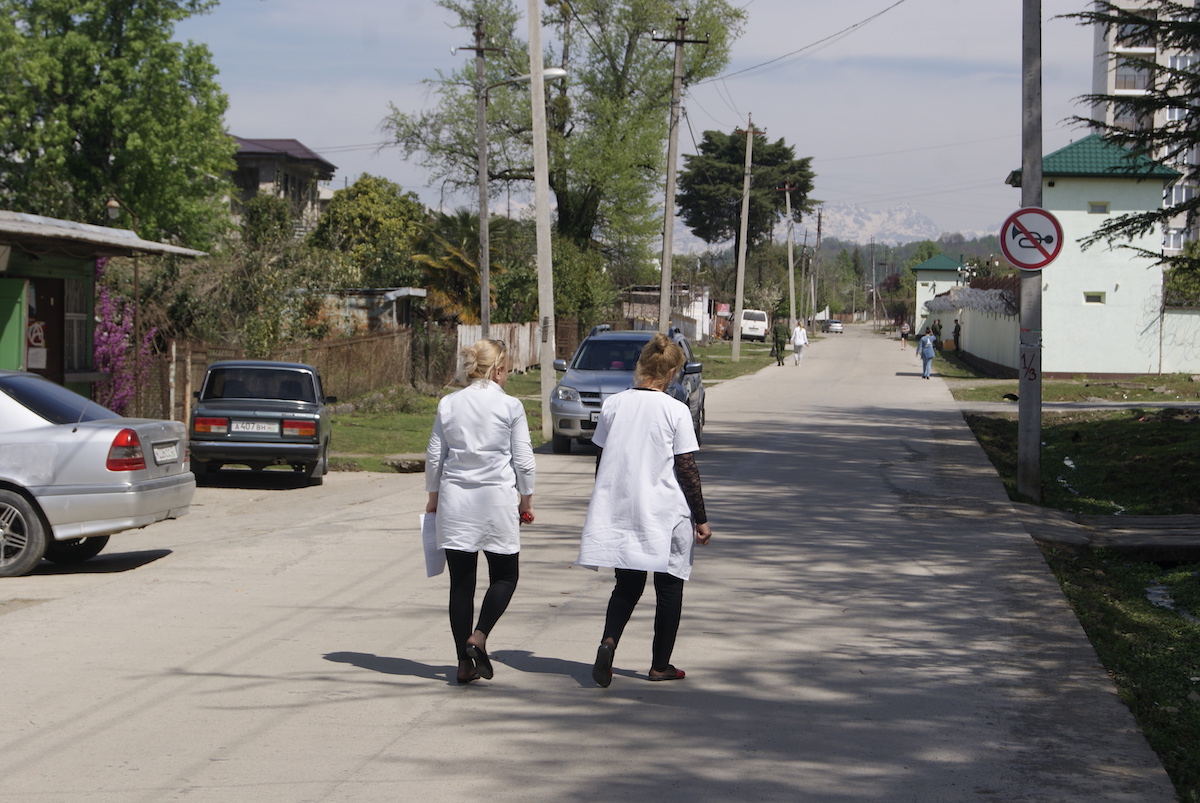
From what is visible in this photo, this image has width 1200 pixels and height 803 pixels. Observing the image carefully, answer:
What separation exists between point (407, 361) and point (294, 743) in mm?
24518

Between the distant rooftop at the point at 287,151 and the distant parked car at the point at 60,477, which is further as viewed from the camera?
the distant rooftop at the point at 287,151

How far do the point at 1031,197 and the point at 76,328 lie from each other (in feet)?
43.3

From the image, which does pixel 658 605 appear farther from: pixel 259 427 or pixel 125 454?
pixel 259 427

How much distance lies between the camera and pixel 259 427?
1453 centimetres

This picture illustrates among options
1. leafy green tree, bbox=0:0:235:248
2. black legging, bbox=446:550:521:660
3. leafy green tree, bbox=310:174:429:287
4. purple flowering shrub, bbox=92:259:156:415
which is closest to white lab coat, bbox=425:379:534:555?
black legging, bbox=446:550:521:660

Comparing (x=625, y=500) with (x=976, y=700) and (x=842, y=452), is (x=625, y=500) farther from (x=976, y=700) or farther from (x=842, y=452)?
(x=842, y=452)

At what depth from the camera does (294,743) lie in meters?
4.90

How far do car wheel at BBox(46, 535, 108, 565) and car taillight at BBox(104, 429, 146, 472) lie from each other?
1122 millimetres

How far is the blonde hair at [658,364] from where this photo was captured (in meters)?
5.82

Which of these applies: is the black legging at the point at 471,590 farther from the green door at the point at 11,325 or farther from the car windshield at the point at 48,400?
the green door at the point at 11,325

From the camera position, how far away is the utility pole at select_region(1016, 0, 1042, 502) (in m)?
12.8

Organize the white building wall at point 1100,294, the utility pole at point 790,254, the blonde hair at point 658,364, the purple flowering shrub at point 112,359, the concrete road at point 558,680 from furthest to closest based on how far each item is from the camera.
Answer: the utility pole at point 790,254 < the white building wall at point 1100,294 < the purple flowering shrub at point 112,359 < the blonde hair at point 658,364 < the concrete road at point 558,680

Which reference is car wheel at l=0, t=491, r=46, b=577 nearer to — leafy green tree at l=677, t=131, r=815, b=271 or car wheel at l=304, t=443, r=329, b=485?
car wheel at l=304, t=443, r=329, b=485

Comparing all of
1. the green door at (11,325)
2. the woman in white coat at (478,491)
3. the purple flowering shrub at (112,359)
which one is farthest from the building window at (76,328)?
the woman in white coat at (478,491)
